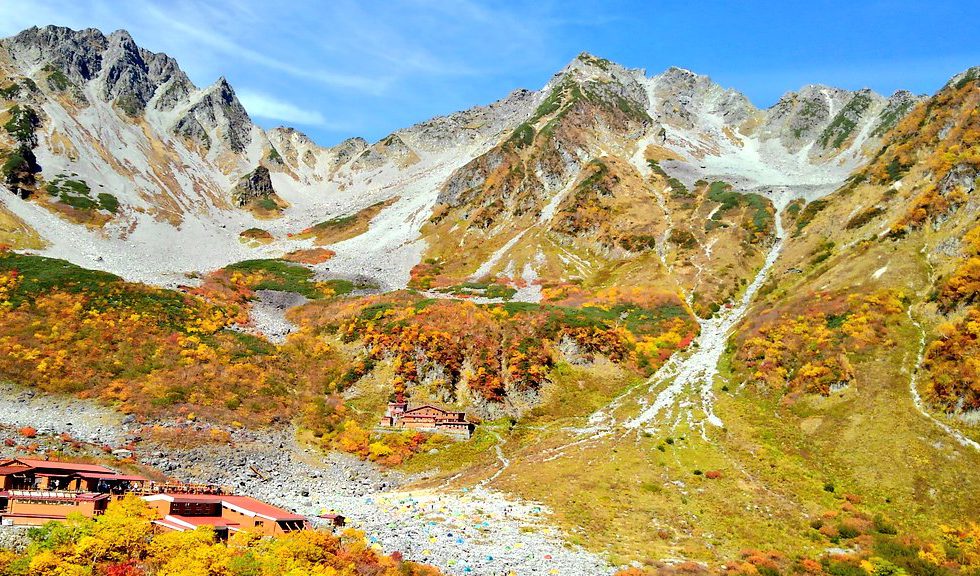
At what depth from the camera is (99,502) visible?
27734mm

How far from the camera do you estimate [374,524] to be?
36.6m

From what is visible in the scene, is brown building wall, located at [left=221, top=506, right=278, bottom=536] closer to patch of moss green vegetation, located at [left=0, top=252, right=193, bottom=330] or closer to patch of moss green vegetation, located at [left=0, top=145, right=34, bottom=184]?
patch of moss green vegetation, located at [left=0, top=252, right=193, bottom=330]

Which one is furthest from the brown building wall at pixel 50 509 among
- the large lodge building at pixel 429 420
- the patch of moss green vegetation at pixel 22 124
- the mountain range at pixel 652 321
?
the patch of moss green vegetation at pixel 22 124

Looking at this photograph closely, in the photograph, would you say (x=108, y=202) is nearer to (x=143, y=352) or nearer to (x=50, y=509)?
(x=143, y=352)

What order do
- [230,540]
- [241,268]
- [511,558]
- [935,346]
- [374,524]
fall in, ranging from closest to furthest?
[230,540], [511,558], [374,524], [935,346], [241,268]

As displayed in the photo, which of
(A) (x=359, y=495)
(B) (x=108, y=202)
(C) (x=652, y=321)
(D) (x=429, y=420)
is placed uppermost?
(B) (x=108, y=202)

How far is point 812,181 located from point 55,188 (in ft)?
697

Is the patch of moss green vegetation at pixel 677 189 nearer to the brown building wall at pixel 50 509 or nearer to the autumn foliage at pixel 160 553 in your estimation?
the autumn foliage at pixel 160 553

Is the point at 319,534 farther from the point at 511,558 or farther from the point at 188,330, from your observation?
the point at 188,330

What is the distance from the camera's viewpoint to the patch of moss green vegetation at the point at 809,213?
118938 mm

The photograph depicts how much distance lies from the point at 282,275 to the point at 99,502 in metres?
99.7

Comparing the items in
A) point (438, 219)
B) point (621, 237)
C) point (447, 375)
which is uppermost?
point (438, 219)

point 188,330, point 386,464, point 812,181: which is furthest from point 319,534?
point 812,181

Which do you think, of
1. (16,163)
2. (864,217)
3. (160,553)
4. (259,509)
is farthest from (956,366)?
(16,163)
